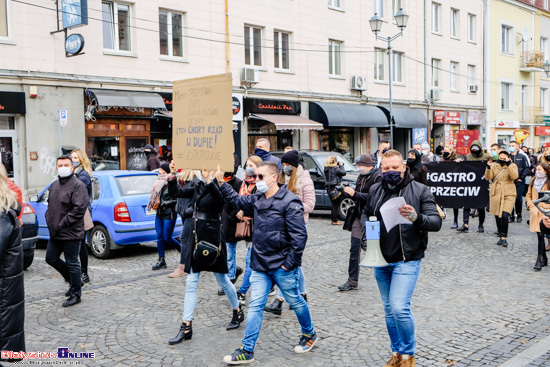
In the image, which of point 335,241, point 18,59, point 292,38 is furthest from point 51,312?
point 292,38

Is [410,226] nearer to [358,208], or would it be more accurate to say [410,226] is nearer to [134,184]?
[358,208]

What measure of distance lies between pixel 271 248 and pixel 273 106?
18091 mm

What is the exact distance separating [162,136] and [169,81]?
1.91 m

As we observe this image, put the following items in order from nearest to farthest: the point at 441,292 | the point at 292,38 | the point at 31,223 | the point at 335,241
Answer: the point at 441,292 < the point at 31,223 < the point at 335,241 < the point at 292,38

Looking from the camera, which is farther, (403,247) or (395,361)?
(395,361)

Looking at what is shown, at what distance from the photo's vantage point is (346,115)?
82.7 feet

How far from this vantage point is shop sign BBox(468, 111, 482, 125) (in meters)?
34.8

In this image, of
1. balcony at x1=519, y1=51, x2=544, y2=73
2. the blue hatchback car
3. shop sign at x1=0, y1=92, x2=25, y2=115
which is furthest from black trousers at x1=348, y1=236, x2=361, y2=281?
balcony at x1=519, y1=51, x2=544, y2=73

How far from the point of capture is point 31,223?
8781mm

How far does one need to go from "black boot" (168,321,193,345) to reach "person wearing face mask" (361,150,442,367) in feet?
6.44

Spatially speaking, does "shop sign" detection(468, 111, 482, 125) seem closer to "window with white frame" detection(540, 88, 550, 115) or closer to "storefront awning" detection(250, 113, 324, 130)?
"window with white frame" detection(540, 88, 550, 115)

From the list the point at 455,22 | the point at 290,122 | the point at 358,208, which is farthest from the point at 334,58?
the point at 358,208

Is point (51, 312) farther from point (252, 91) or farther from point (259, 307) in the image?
point (252, 91)

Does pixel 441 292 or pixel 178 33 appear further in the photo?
pixel 178 33
